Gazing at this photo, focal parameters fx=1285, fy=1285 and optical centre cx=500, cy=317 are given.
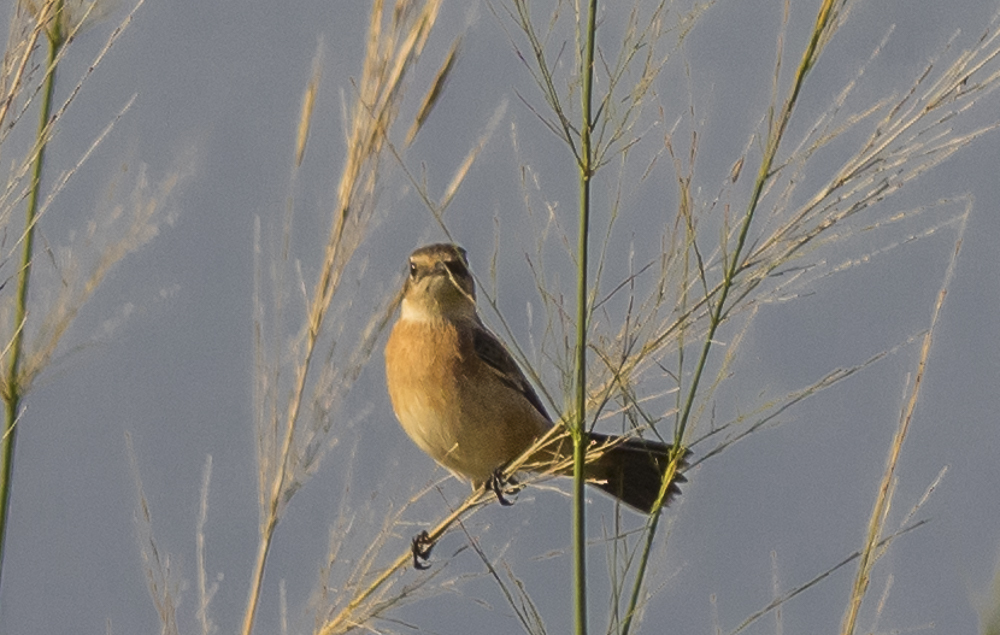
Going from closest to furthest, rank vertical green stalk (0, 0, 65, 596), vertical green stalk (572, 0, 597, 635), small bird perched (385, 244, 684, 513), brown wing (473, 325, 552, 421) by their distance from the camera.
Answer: vertical green stalk (572, 0, 597, 635), vertical green stalk (0, 0, 65, 596), small bird perched (385, 244, 684, 513), brown wing (473, 325, 552, 421)

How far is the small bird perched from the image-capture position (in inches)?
179

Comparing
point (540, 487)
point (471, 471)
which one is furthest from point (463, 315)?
point (540, 487)

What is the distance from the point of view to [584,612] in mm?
1566

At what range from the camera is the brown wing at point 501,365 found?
4746 mm

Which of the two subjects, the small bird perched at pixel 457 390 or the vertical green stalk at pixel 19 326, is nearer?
the vertical green stalk at pixel 19 326

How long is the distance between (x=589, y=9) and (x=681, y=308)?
45 cm

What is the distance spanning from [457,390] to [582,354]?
2.98m

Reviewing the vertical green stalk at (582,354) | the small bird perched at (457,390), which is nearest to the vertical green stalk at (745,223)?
the vertical green stalk at (582,354)

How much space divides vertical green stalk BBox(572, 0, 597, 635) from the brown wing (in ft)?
9.70

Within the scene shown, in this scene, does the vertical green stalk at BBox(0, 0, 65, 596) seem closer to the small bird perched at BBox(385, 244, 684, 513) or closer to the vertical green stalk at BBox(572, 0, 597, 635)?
the vertical green stalk at BBox(572, 0, 597, 635)

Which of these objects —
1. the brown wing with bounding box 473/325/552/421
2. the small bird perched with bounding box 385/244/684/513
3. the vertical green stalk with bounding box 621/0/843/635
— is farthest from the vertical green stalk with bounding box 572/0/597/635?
the brown wing with bounding box 473/325/552/421

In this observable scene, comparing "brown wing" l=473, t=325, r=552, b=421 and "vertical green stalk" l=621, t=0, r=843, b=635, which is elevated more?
"brown wing" l=473, t=325, r=552, b=421

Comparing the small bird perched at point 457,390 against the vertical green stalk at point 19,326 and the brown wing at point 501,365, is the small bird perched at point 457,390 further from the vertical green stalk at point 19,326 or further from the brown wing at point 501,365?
the vertical green stalk at point 19,326

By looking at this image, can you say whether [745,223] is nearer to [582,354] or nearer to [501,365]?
[582,354]
